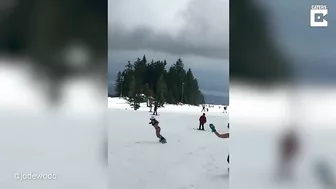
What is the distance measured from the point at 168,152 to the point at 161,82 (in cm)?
41

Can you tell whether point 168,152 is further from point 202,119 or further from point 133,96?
point 133,96

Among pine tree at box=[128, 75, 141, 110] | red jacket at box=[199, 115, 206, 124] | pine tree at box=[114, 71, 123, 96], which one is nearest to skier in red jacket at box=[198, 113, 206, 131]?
red jacket at box=[199, 115, 206, 124]

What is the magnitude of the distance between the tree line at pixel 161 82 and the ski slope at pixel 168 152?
6 centimetres

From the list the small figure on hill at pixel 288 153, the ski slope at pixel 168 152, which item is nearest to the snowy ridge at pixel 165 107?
the ski slope at pixel 168 152

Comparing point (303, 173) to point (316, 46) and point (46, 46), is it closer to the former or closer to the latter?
point (316, 46)

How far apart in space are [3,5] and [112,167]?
1.15 metres

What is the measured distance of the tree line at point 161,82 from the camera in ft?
7.86

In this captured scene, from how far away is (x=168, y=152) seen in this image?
7.90 feet

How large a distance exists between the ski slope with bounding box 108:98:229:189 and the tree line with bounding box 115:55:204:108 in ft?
0.20

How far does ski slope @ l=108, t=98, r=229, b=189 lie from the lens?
2379 millimetres

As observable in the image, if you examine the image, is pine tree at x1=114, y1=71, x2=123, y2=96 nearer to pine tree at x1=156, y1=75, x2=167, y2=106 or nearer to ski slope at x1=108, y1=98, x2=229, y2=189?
ski slope at x1=108, y1=98, x2=229, y2=189

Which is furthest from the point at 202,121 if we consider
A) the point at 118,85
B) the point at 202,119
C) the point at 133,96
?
the point at 118,85

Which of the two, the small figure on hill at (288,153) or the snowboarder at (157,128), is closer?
the small figure on hill at (288,153)

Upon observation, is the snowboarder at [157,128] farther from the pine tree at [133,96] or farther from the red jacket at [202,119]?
the red jacket at [202,119]
